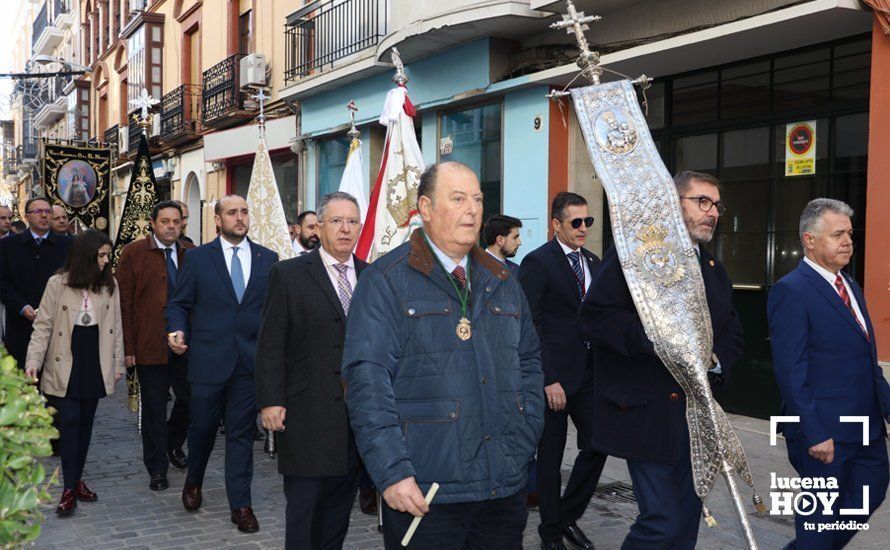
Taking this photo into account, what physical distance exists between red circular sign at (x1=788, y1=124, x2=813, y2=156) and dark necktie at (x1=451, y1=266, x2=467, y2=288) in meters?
6.59

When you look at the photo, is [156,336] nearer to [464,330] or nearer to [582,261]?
[582,261]

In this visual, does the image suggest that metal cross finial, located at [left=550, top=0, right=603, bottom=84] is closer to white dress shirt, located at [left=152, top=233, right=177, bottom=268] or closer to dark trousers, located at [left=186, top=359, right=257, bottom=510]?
dark trousers, located at [left=186, top=359, right=257, bottom=510]

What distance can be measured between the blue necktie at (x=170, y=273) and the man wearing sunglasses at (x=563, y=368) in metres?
3.30

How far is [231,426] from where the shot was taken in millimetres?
5863

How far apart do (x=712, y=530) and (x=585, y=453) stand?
121cm

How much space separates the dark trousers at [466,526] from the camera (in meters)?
3.20

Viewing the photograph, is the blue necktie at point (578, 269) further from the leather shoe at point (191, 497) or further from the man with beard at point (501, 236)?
the leather shoe at point (191, 497)

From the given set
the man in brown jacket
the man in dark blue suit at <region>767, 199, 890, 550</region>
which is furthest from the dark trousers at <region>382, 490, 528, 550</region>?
the man in brown jacket

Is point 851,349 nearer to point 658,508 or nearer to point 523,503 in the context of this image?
point 658,508

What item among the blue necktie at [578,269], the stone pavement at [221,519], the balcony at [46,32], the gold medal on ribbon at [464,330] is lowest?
the stone pavement at [221,519]

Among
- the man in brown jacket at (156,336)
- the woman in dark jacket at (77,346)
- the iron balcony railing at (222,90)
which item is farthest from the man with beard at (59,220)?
the iron balcony railing at (222,90)

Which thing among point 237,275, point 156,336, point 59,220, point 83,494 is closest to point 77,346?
point 156,336

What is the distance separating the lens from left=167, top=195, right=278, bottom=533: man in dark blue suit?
5.98 metres

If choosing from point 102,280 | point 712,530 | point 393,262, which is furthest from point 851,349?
point 102,280
